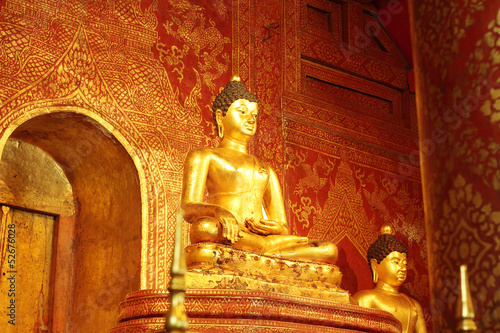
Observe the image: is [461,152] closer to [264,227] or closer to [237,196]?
[264,227]

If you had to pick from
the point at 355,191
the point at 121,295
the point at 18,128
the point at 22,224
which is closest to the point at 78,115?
the point at 18,128

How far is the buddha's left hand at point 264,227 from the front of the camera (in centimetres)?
393

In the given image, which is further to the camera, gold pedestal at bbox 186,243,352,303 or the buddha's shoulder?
the buddha's shoulder

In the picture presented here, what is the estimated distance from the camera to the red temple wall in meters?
4.59

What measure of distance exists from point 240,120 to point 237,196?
472mm

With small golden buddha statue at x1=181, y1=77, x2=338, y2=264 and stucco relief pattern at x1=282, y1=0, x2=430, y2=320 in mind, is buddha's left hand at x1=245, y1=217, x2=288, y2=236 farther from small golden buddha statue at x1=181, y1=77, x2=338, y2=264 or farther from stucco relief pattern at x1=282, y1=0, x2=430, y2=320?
stucco relief pattern at x1=282, y1=0, x2=430, y2=320

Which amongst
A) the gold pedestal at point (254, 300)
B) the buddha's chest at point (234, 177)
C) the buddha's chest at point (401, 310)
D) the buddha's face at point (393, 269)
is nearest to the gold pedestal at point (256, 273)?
the gold pedestal at point (254, 300)

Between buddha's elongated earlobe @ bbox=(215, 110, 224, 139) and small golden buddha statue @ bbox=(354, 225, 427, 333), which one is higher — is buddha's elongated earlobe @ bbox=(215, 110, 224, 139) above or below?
above

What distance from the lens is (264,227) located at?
13.0 feet

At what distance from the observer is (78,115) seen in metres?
4.57

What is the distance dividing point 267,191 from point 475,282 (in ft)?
9.59

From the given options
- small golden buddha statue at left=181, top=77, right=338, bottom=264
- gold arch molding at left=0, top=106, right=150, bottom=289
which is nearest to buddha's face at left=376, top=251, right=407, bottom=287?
small golden buddha statue at left=181, top=77, right=338, bottom=264

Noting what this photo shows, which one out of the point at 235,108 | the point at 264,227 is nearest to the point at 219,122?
the point at 235,108

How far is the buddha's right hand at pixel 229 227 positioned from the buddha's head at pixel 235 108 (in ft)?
2.64
